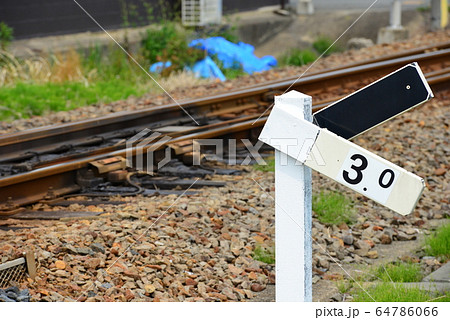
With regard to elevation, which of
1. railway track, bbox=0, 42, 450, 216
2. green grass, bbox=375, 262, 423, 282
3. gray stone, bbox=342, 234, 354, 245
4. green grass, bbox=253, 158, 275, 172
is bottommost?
gray stone, bbox=342, 234, 354, 245

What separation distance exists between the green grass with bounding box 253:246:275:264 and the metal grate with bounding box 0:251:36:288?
1304mm

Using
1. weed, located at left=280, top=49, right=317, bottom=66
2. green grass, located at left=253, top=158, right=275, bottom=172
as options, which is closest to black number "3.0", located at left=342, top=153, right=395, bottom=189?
green grass, located at left=253, top=158, right=275, bottom=172

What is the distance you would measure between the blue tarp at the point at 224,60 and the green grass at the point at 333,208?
7.98 metres

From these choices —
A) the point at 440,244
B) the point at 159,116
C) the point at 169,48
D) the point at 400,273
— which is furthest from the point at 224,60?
the point at 400,273

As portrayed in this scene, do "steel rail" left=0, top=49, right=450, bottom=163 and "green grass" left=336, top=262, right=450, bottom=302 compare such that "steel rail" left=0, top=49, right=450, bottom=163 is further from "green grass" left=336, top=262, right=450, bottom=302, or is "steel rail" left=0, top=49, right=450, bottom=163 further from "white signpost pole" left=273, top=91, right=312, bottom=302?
"white signpost pole" left=273, top=91, right=312, bottom=302

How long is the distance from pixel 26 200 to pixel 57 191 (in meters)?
0.29

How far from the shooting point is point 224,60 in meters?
14.3

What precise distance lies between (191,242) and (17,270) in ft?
3.57

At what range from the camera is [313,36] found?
18562mm

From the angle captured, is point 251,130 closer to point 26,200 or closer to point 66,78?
point 26,200

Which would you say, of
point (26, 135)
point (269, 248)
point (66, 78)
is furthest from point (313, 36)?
point (269, 248)

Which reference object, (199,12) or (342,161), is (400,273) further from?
(199,12)

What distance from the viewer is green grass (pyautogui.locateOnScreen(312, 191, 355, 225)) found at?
4824 millimetres
